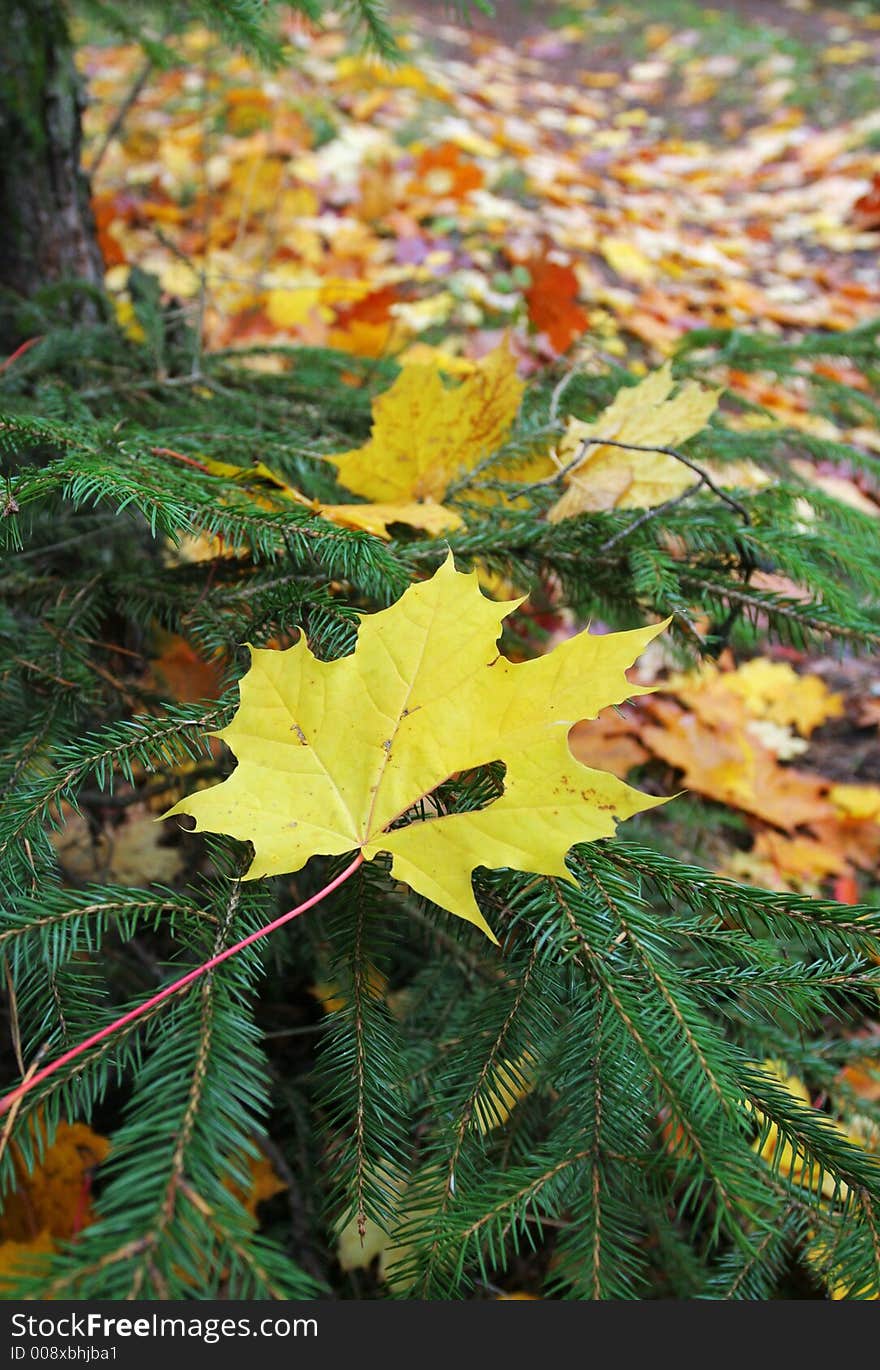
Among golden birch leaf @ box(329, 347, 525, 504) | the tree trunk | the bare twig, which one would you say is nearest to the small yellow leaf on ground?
the bare twig

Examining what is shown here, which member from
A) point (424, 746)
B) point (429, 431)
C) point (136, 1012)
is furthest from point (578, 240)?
point (136, 1012)

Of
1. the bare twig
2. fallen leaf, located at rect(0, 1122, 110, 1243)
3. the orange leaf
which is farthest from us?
the orange leaf

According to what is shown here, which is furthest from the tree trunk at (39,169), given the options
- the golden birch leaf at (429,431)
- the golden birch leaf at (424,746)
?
the golden birch leaf at (424,746)

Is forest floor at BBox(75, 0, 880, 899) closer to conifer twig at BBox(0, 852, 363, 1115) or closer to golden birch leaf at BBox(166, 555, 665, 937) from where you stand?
golden birch leaf at BBox(166, 555, 665, 937)

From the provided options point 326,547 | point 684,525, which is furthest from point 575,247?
point 326,547

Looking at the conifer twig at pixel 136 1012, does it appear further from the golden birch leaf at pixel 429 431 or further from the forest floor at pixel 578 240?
the forest floor at pixel 578 240

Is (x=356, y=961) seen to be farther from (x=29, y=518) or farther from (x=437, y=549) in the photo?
(x=29, y=518)

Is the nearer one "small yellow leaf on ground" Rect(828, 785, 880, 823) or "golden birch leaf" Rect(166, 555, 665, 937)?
"golden birch leaf" Rect(166, 555, 665, 937)
